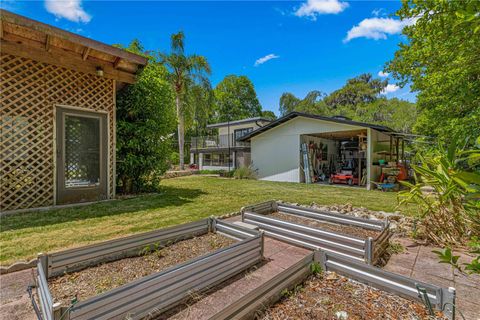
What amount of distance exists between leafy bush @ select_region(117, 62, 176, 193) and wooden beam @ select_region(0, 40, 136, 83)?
2.64ft

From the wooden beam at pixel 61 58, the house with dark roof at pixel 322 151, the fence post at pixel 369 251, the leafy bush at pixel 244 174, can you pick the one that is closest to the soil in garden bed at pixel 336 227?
the fence post at pixel 369 251

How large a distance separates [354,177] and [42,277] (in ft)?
43.1

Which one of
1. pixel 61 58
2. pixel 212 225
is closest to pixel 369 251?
pixel 212 225

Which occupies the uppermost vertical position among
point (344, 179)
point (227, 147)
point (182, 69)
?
point (182, 69)

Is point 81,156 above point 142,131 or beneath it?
beneath

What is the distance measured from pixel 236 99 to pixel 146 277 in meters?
35.2

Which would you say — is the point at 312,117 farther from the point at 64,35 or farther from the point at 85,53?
the point at 64,35

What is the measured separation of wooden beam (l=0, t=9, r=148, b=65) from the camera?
3.97 metres

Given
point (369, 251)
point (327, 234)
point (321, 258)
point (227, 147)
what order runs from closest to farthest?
point (321, 258)
point (369, 251)
point (327, 234)
point (227, 147)

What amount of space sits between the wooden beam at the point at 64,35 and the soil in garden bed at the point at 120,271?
15.4ft

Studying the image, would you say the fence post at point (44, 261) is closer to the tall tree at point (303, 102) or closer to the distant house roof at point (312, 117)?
the distant house roof at point (312, 117)

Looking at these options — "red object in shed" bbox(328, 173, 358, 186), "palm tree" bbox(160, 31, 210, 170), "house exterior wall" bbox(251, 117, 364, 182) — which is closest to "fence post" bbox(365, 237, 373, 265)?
"house exterior wall" bbox(251, 117, 364, 182)

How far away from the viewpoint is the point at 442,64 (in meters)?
5.73

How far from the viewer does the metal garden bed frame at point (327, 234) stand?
2.69 meters
